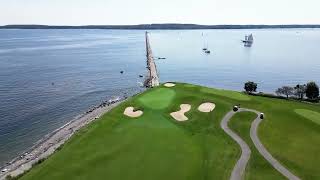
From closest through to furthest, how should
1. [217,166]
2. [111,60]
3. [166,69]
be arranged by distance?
[217,166] < [166,69] < [111,60]

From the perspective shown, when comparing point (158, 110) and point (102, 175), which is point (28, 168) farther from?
point (158, 110)

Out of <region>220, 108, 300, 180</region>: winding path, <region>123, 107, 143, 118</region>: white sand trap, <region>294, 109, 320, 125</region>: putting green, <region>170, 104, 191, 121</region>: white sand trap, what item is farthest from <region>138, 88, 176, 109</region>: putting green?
<region>294, 109, 320, 125</region>: putting green

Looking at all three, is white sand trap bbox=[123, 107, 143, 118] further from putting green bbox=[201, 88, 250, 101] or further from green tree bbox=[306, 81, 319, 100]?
green tree bbox=[306, 81, 319, 100]

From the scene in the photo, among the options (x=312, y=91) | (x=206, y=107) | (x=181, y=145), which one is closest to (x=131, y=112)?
(x=206, y=107)

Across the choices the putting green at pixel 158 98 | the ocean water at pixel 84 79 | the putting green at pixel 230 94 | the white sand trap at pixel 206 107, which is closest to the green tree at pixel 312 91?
the putting green at pixel 230 94

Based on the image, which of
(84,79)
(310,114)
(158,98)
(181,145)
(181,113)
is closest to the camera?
(181,145)

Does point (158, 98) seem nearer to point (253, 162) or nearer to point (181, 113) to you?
point (181, 113)

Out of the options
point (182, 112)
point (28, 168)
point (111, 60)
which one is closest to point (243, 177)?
point (182, 112)

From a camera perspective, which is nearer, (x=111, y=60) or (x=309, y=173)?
(x=309, y=173)
